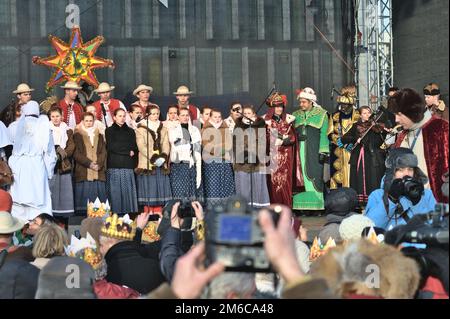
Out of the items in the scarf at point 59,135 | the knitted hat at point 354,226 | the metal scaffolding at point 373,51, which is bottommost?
the knitted hat at point 354,226

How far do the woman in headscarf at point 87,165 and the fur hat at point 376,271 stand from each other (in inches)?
330

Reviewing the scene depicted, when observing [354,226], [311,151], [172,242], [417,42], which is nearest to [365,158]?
[311,151]

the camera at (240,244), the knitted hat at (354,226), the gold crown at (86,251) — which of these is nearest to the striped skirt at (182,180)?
the gold crown at (86,251)

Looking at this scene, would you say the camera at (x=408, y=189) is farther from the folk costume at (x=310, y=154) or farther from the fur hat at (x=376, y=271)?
the folk costume at (x=310, y=154)

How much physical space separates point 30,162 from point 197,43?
13.2 ft

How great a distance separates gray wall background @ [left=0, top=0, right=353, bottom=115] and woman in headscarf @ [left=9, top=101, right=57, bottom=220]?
9.04 feet

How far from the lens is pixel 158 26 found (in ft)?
46.9

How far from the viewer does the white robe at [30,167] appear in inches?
436

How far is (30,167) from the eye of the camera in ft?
36.5

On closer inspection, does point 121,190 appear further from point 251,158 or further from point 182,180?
point 251,158

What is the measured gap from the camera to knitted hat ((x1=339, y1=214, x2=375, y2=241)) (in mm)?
5453

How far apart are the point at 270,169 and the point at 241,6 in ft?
9.86

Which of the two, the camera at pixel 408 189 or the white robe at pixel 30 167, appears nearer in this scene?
the camera at pixel 408 189
